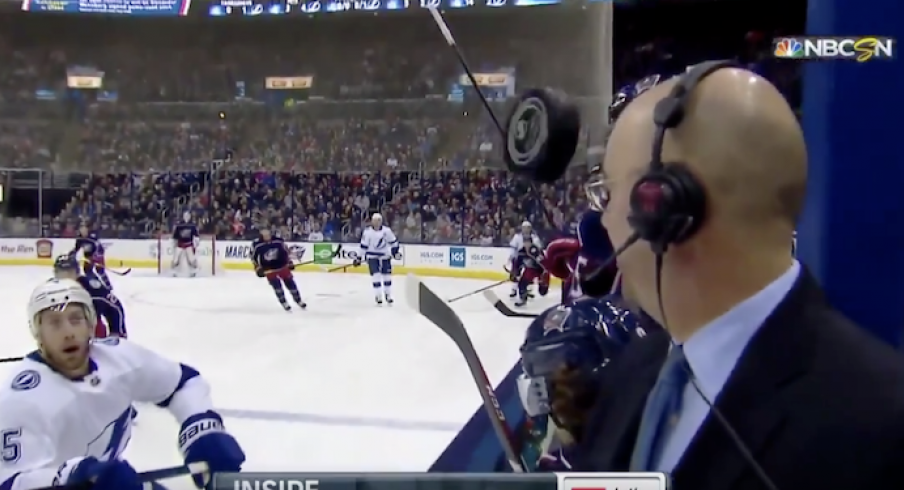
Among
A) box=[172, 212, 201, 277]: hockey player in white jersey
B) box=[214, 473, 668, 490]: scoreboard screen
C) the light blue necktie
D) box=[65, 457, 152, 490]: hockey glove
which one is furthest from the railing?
box=[214, 473, 668, 490]: scoreboard screen

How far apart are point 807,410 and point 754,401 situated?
1.4 inches

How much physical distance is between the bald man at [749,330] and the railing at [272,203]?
30.3 ft

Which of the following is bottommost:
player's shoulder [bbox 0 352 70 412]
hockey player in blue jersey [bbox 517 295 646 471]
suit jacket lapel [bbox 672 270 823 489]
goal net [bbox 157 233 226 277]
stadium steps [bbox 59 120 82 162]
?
goal net [bbox 157 233 226 277]

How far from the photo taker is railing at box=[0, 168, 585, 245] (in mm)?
10422

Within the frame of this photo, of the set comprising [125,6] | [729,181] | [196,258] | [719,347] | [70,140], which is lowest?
[196,258]

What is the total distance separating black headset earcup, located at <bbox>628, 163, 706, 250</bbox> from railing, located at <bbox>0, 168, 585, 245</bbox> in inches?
365

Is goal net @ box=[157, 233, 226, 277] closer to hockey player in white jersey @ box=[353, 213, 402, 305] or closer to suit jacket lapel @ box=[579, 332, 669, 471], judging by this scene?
hockey player in white jersey @ box=[353, 213, 402, 305]

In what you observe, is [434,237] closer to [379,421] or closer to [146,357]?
[379,421]

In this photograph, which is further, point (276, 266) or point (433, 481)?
point (276, 266)

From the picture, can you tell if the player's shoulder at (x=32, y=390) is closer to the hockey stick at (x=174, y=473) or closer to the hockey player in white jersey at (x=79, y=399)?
the hockey player in white jersey at (x=79, y=399)

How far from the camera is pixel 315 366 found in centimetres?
480

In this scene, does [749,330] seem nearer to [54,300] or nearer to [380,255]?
[54,300]

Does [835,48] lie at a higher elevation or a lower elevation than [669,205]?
higher

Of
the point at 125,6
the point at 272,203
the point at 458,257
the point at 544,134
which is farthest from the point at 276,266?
the point at 544,134
